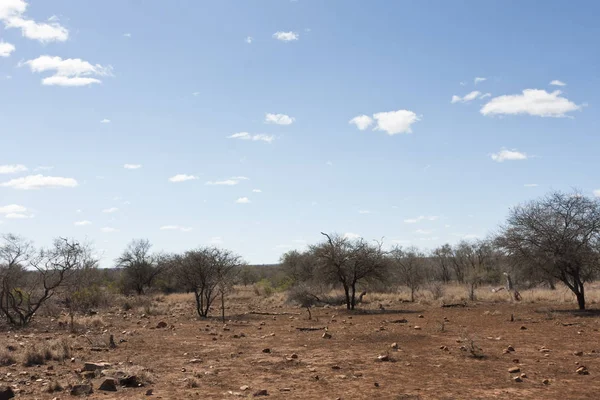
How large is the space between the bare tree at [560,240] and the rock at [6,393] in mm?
22774

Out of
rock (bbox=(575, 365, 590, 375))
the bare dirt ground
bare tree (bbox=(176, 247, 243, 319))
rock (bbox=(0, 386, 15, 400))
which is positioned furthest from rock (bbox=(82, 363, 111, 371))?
bare tree (bbox=(176, 247, 243, 319))

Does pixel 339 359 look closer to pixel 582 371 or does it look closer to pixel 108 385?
pixel 582 371

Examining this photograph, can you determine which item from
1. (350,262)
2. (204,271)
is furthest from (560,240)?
(204,271)

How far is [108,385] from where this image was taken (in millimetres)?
10633

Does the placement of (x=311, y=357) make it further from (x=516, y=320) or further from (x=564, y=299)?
(x=564, y=299)

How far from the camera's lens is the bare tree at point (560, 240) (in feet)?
80.6

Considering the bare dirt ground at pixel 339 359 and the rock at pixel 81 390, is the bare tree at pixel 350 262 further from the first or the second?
the rock at pixel 81 390

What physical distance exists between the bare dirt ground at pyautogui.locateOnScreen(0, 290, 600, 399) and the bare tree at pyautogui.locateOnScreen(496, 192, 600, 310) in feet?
8.11

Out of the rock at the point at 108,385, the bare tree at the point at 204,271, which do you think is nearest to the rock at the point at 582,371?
the rock at the point at 108,385

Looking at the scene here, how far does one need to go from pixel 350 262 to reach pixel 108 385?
23174 mm

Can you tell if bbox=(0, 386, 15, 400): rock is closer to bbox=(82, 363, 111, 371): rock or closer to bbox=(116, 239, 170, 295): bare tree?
bbox=(82, 363, 111, 371): rock

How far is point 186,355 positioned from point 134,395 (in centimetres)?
497

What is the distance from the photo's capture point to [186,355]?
15.2m

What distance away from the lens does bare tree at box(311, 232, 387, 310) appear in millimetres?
32594
